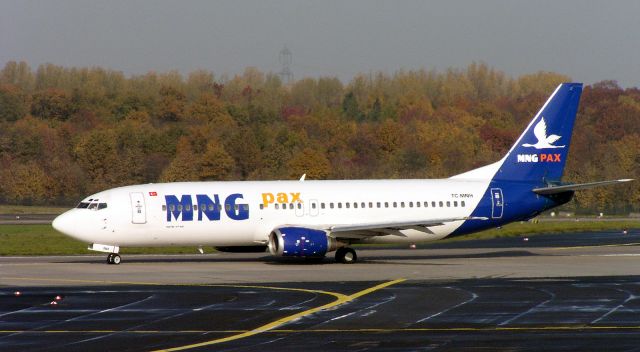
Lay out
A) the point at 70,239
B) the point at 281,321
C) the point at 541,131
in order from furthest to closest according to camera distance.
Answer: the point at 70,239
the point at 541,131
the point at 281,321

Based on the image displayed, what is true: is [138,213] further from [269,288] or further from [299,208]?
[269,288]

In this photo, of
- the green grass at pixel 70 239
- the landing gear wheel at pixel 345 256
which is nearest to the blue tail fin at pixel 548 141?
the landing gear wheel at pixel 345 256

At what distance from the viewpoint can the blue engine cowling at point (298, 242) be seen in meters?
42.0

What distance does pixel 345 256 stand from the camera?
4438 centimetres

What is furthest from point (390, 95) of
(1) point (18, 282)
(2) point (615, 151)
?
(1) point (18, 282)

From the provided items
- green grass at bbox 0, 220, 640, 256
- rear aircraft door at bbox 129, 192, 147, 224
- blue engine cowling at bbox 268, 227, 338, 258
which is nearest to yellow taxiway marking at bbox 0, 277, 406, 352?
rear aircraft door at bbox 129, 192, 147, 224

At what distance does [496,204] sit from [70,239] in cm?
2511

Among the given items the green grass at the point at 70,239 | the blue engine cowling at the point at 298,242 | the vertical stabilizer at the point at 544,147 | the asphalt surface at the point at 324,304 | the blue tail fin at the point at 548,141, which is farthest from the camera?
the green grass at the point at 70,239

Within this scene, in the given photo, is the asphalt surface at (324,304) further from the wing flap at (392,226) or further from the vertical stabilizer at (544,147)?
the vertical stabilizer at (544,147)

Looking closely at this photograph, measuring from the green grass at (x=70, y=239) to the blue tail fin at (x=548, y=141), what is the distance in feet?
43.0

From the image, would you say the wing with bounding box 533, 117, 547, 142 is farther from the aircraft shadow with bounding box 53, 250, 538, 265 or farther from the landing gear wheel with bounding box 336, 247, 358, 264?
the landing gear wheel with bounding box 336, 247, 358, 264

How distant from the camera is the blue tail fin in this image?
47.0m

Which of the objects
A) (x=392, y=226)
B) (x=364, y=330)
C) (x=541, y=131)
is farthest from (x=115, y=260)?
(x=364, y=330)

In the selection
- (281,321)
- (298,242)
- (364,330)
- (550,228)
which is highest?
(298,242)
